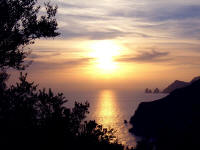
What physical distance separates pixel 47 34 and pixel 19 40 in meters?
1.70

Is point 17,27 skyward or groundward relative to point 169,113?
skyward

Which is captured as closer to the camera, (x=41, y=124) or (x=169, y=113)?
(x=41, y=124)

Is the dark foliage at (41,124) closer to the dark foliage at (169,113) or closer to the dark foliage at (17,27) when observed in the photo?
the dark foliage at (17,27)

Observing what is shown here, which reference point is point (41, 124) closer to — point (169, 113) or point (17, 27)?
point (17, 27)

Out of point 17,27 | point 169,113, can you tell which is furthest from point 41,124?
point 169,113

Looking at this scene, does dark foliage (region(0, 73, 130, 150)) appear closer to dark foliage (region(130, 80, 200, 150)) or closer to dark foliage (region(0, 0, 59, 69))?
dark foliage (region(0, 0, 59, 69))

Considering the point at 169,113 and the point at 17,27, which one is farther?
the point at 169,113

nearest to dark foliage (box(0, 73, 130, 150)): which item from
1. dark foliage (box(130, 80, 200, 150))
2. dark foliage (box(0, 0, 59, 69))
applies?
dark foliage (box(0, 0, 59, 69))

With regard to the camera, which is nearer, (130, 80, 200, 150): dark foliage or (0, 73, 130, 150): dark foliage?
(0, 73, 130, 150): dark foliage

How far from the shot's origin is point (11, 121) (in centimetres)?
1184

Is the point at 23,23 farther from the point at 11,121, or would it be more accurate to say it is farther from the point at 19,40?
the point at 11,121

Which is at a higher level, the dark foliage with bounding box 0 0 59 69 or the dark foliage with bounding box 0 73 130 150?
the dark foliage with bounding box 0 0 59 69

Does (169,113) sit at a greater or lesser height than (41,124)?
lesser

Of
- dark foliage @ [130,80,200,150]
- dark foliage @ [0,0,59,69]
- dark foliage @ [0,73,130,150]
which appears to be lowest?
dark foliage @ [130,80,200,150]
